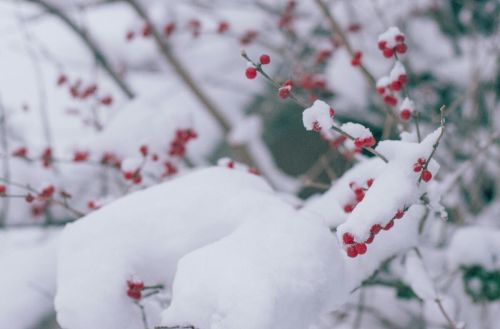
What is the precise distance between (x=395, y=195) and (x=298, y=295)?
14.5 inches

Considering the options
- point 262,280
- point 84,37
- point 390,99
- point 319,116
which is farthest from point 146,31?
point 262,280

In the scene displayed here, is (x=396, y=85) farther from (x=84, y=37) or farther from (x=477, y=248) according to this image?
(x=84, y=37)

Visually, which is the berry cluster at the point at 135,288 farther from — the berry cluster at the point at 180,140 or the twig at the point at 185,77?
the twig at the point at 185,77

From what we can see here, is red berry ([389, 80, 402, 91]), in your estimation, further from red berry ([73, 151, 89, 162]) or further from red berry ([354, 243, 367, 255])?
red berry ([73, 151, 89, 162])

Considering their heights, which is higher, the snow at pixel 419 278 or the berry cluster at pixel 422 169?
the berry cluster at pixel 422 169

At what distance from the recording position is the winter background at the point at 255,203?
143 centimetres

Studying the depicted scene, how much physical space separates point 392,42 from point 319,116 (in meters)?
0.56

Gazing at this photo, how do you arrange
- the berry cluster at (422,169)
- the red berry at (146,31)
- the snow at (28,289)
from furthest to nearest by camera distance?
the red berry at (146,31), the snow at (28,289), the berry cluster at (422,169)

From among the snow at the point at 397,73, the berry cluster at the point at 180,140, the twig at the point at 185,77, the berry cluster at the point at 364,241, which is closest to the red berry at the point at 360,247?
the berry cluster at the point at 364,241

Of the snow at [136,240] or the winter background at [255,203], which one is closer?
the winter background at [255,203]

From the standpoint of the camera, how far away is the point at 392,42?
1.76 m

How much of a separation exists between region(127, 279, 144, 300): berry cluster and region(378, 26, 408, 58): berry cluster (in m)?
1.10

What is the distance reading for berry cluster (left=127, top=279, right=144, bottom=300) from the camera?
5.32ft

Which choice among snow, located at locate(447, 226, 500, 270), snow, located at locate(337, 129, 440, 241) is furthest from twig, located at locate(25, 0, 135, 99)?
snow, located at locate(337, 129, 440, 241)
